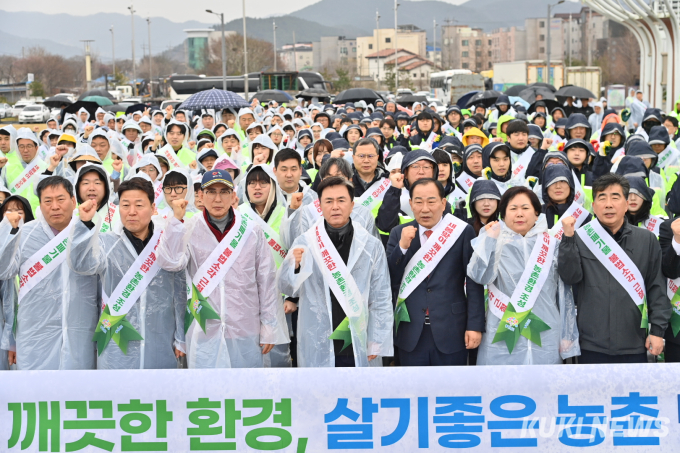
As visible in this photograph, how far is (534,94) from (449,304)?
63.8 feet

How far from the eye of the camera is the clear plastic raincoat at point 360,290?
4668 millimetres

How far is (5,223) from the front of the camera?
4617 mm

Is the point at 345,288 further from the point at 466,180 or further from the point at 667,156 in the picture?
the point at 667,156

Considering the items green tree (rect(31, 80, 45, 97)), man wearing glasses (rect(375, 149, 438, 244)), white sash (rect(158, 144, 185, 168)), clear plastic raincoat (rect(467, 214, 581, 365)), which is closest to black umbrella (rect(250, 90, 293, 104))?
white sash (rect(158, 144, 185, 168))

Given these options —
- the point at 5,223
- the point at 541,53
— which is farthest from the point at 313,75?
the point at 541,53

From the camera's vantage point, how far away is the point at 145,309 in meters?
4.73

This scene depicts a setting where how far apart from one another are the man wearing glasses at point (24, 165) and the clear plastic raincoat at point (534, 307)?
596cm

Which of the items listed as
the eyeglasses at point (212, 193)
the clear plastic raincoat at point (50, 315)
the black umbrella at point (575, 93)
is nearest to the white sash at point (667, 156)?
the eyeglasses at point (212, 193)

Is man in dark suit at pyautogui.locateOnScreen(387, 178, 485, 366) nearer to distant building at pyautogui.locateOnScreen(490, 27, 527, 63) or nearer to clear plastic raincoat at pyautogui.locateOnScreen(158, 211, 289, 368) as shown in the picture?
clear plastic raincoat at pyautogui.locateOnScreen(158, 211, 289, 368)

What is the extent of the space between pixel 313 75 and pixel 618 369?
4347 centimetres

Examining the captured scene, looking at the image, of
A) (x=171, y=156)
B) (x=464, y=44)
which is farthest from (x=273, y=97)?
(x=464, y=44)

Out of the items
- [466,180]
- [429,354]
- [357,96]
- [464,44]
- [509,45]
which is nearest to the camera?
[429,354]

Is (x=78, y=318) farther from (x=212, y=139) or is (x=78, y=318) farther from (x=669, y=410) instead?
(x=212, y=139)

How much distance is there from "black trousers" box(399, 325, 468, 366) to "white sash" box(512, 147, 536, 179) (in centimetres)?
401
